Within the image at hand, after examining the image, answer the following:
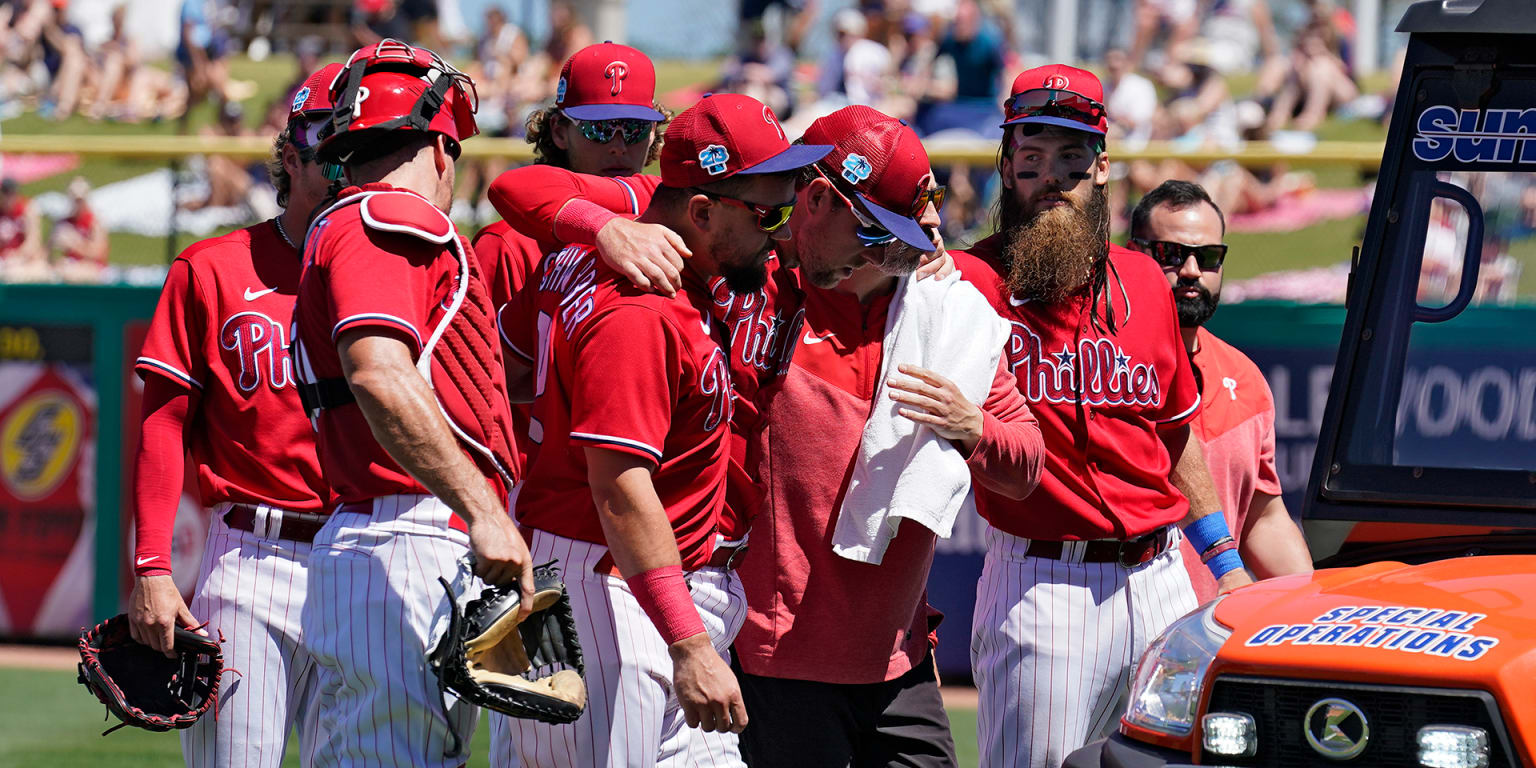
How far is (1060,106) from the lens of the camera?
4387 mm

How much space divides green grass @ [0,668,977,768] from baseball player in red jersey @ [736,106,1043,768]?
9.62 ft

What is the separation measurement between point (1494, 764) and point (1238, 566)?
1.58 meters

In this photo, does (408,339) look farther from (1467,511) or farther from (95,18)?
(95,18)

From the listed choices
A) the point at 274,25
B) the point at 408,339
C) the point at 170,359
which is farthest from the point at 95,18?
the point at 408,339

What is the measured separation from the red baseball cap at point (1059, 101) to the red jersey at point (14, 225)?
9.50 meters

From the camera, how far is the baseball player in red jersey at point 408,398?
3.24 meters

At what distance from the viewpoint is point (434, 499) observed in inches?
138

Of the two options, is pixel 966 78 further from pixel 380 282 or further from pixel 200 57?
pixel 380 282

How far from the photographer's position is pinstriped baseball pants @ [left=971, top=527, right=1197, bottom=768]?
13.6ft

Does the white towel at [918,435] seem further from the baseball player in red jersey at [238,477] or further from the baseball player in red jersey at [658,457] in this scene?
the baseball player in red jersey at [238,477]

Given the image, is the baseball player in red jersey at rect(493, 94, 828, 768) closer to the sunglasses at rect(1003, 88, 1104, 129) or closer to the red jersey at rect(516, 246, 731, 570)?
the red jersey at rect(516, 246, 731, 570)

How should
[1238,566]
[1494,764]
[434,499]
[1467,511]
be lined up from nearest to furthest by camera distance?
[1494,764] < [434,499] < [1467,511] < [1238,566]

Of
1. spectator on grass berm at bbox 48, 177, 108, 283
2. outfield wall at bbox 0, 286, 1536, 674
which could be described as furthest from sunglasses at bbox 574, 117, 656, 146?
spectator on grass berm at bbox 48, 177, 108, 283

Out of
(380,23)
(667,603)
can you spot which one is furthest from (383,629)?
(380,23)
